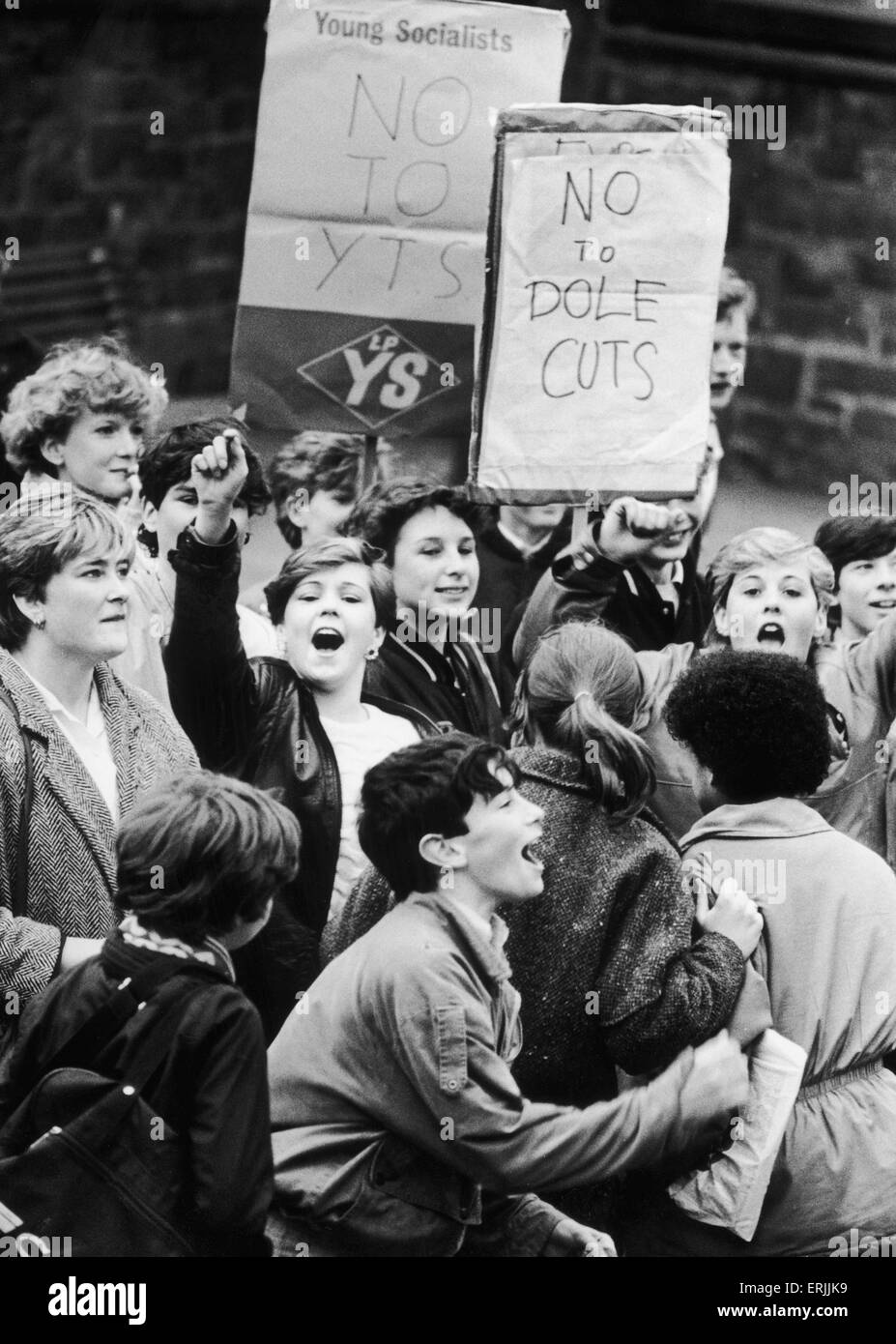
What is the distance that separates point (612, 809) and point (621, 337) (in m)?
1.13

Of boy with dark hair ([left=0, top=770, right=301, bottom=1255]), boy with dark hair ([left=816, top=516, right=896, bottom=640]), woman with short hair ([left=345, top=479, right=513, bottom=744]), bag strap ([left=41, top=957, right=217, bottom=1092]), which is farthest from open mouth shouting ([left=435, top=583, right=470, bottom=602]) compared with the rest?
bag strap ([left=41, top=957, right=217, bottom=1092])

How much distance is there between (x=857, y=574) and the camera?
507cm

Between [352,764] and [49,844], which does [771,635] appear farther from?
[49,844]

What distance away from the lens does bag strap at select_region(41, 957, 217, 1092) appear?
4082 millimetres

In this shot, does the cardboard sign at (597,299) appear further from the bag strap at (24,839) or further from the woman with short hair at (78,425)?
the bag strap at (24,839)

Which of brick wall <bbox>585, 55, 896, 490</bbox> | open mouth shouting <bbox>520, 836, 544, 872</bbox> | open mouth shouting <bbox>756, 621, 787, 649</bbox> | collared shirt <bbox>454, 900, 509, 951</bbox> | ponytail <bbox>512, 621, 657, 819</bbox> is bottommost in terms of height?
collared shirt <bbox>454, 900, 509, 951</bbox>

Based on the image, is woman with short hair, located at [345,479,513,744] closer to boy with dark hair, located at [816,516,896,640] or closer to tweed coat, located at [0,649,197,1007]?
tweed coat, located at [0,649,197,1007]

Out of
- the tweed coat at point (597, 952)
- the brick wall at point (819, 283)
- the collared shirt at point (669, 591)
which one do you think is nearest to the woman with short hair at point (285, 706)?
the tweed coat at point (597, 952)

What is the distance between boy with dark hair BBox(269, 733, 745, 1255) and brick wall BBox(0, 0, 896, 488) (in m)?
1.14

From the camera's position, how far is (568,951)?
14.8 feet

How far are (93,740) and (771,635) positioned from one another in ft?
5.37

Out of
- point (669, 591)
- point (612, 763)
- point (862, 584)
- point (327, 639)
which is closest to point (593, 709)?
point (612, 763)
